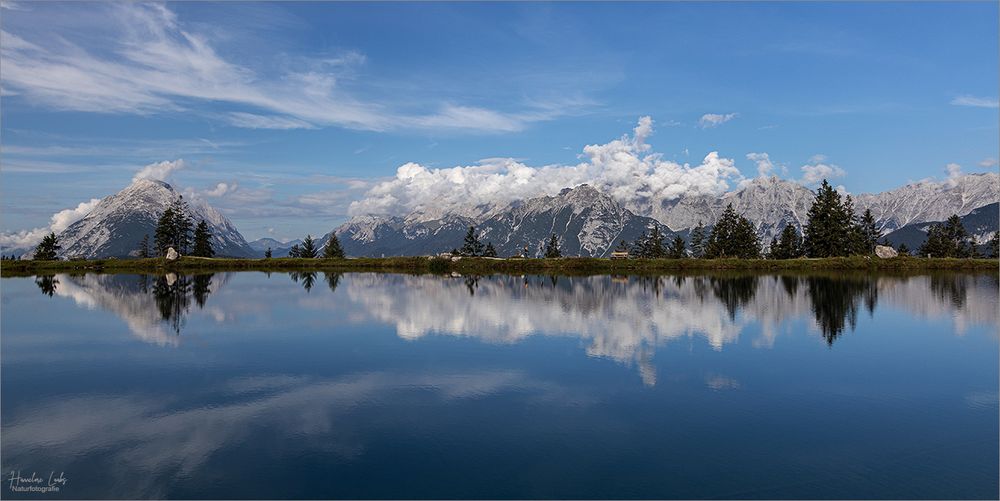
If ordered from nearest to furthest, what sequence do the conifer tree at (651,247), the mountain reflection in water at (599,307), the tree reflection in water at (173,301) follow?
the mountain reflection in water at (599,307)
the tree reflection in water at (173,301)
the conifer tree at (651,247)

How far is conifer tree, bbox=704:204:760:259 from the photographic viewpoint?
157875 millimetres

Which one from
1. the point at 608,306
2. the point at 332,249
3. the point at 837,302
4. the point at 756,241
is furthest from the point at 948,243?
the point at 332,249

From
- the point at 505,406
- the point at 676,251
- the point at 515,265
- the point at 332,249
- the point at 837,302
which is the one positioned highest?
the point at 332,249

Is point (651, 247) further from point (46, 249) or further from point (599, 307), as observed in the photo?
point (46, 249)

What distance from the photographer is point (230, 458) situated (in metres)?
18.6

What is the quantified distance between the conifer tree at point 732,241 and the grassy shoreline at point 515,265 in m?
13.7

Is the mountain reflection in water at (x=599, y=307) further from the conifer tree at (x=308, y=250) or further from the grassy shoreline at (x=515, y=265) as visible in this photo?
the conifer tree at (x=308, y=250)

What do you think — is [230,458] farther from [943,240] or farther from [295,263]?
[943,240]

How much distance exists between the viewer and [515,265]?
476 ft

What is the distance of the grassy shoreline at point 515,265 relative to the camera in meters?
137

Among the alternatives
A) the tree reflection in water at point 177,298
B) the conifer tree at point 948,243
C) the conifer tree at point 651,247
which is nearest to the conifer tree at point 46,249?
the tree reflection in water at point 177,298

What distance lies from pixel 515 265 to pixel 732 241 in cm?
6211

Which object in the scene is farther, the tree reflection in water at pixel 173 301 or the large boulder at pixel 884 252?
the large boulder at pixel 884 252

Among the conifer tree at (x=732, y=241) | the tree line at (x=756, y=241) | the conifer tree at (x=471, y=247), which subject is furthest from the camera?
the conifer tree at (x=471, y=247)
